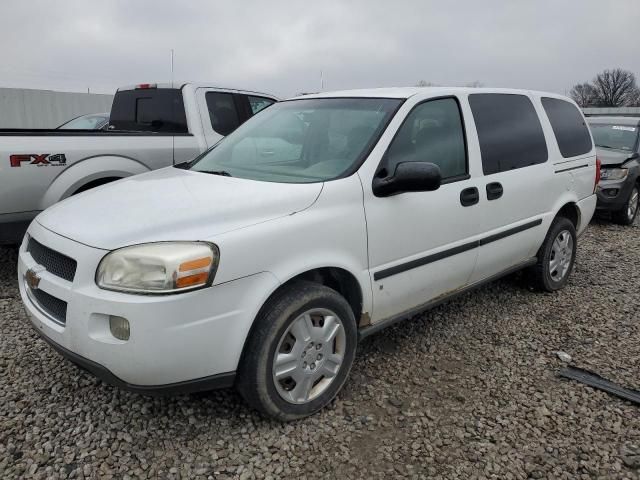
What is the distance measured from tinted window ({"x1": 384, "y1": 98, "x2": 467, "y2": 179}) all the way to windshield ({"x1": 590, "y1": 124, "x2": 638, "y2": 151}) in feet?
21.3

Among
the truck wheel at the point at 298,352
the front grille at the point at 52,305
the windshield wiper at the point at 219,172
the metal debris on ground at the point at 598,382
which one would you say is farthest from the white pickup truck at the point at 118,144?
the metal debris on ground at the point at 598,382

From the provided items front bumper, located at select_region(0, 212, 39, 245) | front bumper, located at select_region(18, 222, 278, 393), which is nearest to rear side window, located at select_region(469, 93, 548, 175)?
front bumper, located at select_region(18, 222, 278, 393)

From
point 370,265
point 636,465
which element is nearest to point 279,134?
point 370,265

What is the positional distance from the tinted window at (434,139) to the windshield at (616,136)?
648cm

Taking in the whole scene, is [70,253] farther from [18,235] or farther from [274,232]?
[18,235]

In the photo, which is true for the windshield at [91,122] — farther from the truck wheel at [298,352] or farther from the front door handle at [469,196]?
the truck wheel at [298,352]

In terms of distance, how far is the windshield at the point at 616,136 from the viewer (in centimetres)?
883

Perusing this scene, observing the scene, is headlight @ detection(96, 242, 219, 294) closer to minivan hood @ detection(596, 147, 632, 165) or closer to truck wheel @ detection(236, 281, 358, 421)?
truck wheel @ detection(236, 281, 358, 421)

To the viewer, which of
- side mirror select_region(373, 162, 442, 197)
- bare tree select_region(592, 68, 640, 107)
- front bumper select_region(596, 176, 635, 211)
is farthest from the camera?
bare tree select_region(592, 68, 640, 107)

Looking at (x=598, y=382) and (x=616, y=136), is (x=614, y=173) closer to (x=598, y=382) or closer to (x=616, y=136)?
(x=616, y=136)

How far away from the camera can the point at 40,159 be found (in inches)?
169

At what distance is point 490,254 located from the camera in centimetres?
378

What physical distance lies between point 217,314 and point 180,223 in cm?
45

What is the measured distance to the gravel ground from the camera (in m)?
2.47
